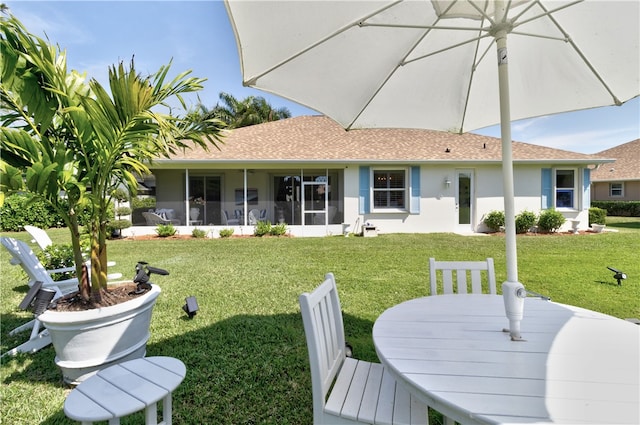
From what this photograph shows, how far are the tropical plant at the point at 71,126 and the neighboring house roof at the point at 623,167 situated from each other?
31.2m

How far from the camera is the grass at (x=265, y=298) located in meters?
2.64

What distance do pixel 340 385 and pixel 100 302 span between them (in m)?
2.42

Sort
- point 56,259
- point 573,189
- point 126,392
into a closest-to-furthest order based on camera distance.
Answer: point 126,392, point 56,259, point 573,189

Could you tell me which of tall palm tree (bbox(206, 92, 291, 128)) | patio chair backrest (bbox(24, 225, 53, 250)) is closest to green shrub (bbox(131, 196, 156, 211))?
patio chair backrest (bbox(24, 225, 53, 250))

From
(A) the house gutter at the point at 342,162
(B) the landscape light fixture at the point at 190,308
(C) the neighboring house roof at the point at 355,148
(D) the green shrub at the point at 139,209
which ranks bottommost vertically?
(B) the landscape light fixture at the point at 190,308

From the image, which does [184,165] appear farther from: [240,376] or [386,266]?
[240,376]

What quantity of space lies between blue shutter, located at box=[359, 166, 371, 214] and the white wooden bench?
35.4ft

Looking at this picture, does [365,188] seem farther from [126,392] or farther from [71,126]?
[126,392]

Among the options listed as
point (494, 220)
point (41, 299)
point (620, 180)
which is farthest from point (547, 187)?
point (620, 180)

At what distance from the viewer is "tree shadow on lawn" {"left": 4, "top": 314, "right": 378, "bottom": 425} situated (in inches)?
96.7

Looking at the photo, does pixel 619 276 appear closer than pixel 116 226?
Yes

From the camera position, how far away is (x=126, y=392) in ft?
5.74

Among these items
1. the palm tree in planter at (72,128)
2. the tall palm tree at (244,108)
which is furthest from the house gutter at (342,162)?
the tall palm tree at (244,108)

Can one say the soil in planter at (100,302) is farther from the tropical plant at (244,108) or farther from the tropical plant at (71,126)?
the tropical plant at (244,108)
